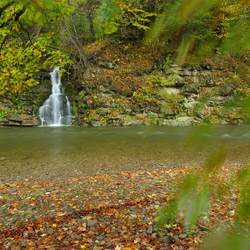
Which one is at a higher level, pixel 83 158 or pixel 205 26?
pixel 205 26

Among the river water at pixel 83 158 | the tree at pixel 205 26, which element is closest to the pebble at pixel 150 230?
the river water at pixel 83 158

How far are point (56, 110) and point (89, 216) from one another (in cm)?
1538

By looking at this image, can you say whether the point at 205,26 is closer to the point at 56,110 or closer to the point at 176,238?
the point at 176,238

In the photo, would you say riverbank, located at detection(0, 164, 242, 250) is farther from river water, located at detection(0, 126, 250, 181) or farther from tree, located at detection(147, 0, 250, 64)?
tree, located at detection(147, 0, 250, 64)

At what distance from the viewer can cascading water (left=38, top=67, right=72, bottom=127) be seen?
1691 cm

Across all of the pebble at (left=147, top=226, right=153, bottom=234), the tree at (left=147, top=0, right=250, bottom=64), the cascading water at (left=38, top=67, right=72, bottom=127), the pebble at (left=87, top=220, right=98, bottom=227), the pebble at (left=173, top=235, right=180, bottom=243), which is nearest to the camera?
the tree at (left=147, top=0, right=250, bottom=64)

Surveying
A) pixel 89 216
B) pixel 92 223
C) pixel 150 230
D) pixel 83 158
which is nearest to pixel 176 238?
pixel 150 230

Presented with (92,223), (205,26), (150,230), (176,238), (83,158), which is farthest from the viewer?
(83,158)

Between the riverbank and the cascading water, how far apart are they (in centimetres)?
1265

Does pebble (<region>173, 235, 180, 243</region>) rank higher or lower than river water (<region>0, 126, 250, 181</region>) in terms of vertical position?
higher

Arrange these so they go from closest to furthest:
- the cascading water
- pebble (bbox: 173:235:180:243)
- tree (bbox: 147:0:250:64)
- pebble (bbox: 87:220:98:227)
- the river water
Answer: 1. tree (bbox: 147:0:250:64)
2. pebble (bbox: 173:235:180:243)
3. pebble (bbox: 87:220:98:227)
4. the river water
5. the cascading water

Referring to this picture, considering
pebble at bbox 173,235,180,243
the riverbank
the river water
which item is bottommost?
the river water

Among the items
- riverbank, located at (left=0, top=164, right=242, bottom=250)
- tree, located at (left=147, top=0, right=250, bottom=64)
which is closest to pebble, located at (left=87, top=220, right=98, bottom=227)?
riverbank, located at (left=0, top=164, right=242, bottom=250)

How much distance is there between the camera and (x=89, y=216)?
299 cm
